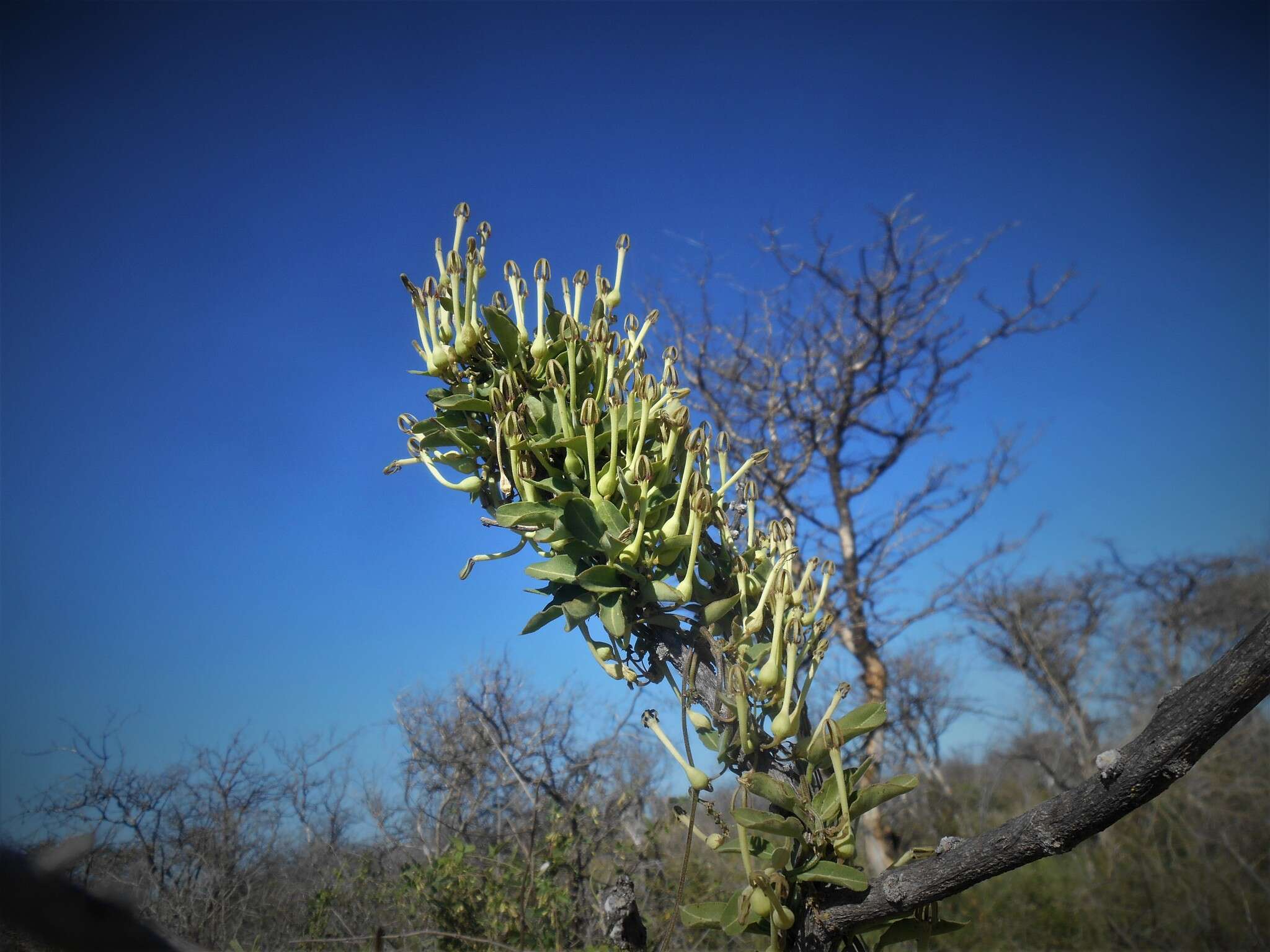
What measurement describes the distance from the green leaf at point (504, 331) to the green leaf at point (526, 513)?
→ 27cm

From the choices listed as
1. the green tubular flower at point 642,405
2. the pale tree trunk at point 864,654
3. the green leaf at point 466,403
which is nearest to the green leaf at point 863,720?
the green tubular flower at point 642,405

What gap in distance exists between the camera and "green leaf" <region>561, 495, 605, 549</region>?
108 centimetres

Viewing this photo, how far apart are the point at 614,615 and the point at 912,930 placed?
609 mm

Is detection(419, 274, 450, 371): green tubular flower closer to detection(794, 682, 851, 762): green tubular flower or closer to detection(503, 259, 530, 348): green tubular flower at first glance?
detection(503, 259, 530, 348): green tubular flower

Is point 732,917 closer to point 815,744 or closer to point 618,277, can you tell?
point 815,744

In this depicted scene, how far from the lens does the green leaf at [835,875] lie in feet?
3.04

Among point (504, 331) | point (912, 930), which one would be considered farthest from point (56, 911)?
point (912, 930)

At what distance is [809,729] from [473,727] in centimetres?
238

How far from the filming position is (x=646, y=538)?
1.09 meters

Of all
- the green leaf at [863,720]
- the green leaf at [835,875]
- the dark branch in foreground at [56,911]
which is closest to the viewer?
the dark branch in foreground at [56,911]

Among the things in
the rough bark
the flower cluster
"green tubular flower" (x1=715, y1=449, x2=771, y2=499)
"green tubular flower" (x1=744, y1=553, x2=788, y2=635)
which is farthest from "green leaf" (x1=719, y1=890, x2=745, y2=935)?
"green tubular flower" (x1=715, y1=449, x2=771, y2=499)

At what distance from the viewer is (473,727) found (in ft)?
10.4

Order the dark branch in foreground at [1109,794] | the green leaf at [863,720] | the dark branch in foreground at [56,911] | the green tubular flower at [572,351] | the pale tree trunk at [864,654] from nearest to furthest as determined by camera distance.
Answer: the dark branch in foreground at [56,911] < the dark branch in foreground at [1109,794] < the green leaf at [863,720] < the green tubular flower at [572,351] < the pale tree trunk at [864,654]

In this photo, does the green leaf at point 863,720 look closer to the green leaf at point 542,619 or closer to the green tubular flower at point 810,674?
the green tubular flower at point 810,674
